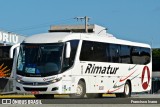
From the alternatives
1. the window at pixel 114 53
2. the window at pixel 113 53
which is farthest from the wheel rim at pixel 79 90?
the window at pixel 114 53

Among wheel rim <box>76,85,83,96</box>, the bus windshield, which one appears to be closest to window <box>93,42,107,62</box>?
wheel rim <box>76,85,83,96</box>

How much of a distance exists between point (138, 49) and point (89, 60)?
6.87m

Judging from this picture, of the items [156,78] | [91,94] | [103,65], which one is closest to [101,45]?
[103,65]

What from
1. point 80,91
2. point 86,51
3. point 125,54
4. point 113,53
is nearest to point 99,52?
point 86,51

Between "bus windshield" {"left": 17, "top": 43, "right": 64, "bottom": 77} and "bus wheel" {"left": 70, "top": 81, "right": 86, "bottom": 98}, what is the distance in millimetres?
1993

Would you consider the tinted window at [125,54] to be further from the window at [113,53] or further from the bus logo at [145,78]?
the bus logo at [145,78]

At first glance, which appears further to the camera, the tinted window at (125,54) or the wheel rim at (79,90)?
the tinted window at (125,54)

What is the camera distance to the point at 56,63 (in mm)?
24547

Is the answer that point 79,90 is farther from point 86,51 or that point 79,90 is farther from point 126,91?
point 126,91

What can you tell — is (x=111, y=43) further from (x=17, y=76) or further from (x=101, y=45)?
(x=17, y=76)

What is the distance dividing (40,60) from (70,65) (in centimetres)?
152

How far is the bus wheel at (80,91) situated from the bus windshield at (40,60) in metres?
1.99

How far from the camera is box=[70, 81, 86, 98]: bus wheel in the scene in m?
25.9

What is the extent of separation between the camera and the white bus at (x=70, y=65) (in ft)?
80.7
